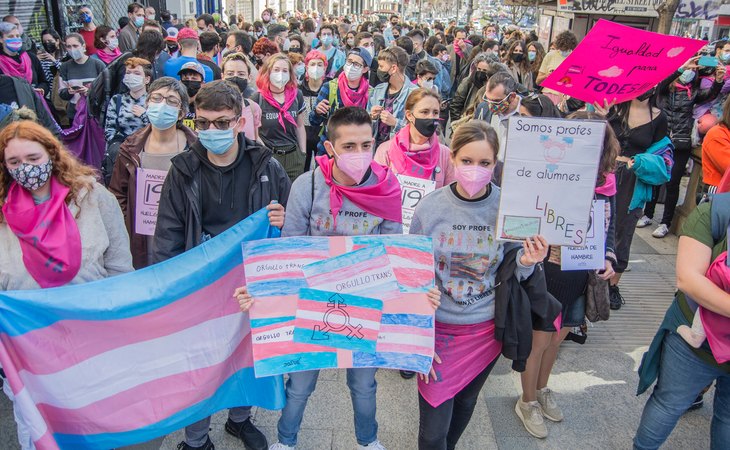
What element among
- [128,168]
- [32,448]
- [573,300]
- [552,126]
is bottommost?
[32,448]

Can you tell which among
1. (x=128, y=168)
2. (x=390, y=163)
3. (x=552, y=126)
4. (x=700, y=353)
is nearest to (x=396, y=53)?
(x=390, y=163)

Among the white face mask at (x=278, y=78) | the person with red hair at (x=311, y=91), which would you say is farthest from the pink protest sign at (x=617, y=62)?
the person with red hair at (x=311, y=91)

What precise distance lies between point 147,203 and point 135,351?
1160mm

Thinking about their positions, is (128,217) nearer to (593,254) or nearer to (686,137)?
(593,254)

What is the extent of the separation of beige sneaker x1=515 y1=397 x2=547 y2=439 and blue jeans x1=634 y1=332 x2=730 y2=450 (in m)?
0.66

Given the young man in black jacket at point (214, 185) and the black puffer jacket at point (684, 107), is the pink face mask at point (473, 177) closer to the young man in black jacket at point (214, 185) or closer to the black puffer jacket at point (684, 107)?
the young man in black jacket at point (214, 185)

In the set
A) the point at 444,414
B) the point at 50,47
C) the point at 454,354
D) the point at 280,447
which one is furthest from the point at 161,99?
the point at 50,47

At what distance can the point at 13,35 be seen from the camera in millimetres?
7266

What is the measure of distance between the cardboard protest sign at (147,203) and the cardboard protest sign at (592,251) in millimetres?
2409

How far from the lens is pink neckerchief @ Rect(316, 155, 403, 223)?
112 inches

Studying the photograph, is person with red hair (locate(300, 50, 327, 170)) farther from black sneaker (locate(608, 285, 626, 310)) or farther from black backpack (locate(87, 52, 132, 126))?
black sneaker (locate(608, 285, 626, 310))

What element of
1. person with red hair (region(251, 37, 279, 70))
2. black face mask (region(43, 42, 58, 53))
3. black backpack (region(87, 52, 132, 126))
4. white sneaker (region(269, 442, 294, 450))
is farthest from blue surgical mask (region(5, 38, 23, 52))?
white sneaker (region(269, 442, 294, 450))

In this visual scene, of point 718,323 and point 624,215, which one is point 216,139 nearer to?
point 718,323

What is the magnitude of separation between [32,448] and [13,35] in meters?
6.41
